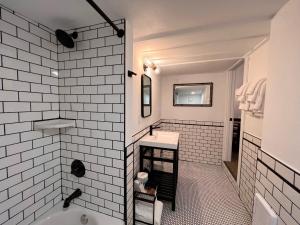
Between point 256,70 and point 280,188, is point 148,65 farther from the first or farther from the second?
point 280,188

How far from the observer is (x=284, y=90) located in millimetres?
916

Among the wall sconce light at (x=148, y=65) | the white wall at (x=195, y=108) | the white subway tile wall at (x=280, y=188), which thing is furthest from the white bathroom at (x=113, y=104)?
the white wall at (x=195, y=108)

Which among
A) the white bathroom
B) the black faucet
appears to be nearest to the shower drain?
the white bathroom

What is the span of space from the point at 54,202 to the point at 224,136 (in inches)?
111

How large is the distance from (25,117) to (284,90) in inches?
70.3

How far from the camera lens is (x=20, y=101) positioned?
3.40ft

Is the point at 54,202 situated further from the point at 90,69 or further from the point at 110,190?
the point at 90,69

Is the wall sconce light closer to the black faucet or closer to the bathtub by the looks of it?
the black faucet

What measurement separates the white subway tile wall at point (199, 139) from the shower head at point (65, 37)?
94.0 inches

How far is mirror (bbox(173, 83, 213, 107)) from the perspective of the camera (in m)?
2.96

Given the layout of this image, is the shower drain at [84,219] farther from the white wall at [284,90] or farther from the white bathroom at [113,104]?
the white wall at [284,90]

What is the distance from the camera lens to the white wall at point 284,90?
82 cm

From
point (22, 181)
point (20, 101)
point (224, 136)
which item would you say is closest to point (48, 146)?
point (22, 181)

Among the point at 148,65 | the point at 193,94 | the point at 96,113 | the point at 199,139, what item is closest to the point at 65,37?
the point at 96,113
